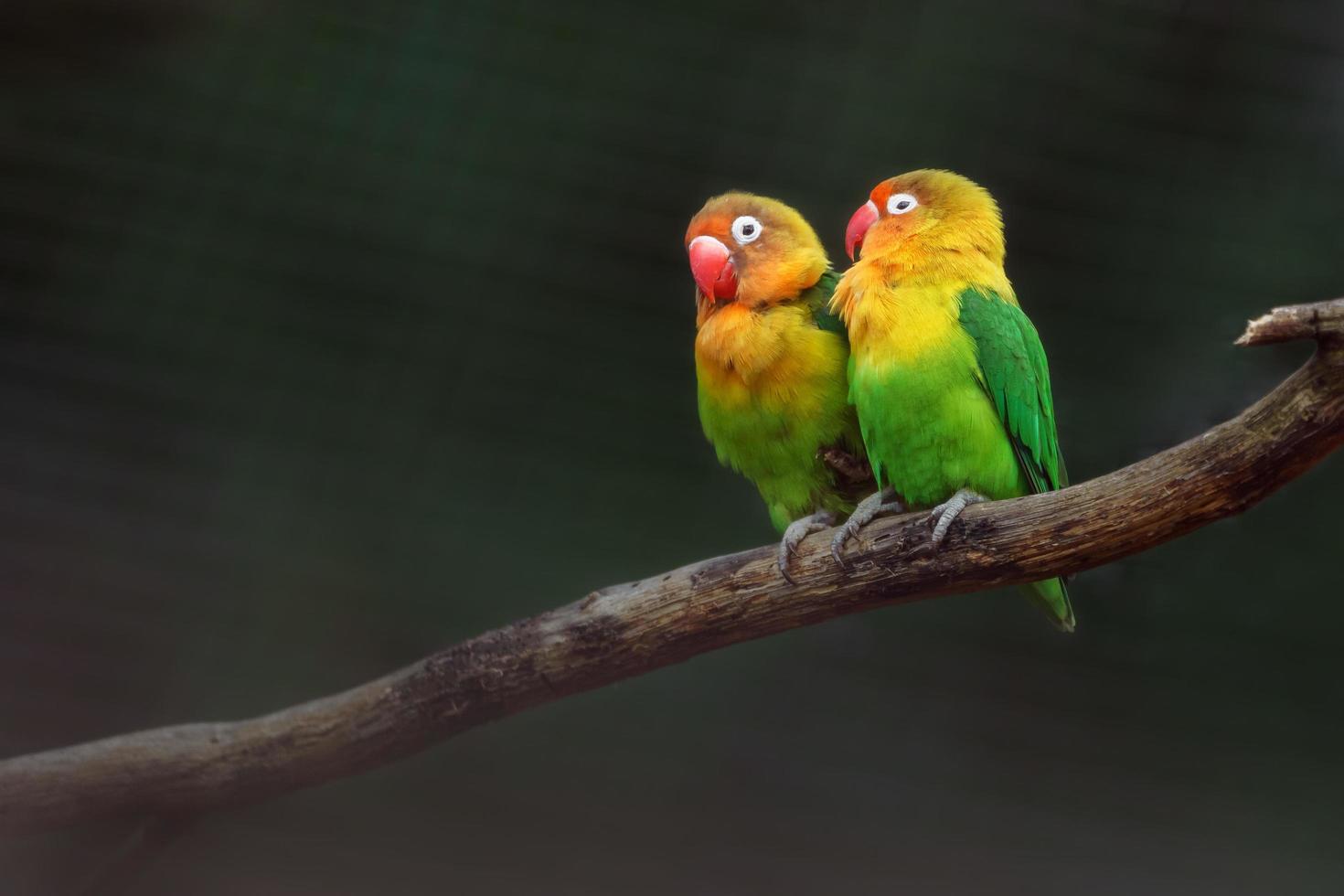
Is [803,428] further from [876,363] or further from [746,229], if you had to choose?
[746,229]

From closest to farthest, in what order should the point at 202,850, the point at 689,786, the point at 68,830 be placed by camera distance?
the point at 68,830, the point at 202,850, the point at 689,786

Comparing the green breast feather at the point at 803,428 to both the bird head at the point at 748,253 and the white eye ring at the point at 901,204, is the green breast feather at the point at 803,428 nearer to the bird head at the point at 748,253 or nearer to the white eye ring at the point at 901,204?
the bird head at the point at 748,253

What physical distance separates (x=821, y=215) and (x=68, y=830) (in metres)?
1.82

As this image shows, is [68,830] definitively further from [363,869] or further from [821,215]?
[821,215]

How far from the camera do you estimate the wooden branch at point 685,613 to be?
104 cm

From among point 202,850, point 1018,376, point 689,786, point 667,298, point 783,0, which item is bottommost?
point 689,786

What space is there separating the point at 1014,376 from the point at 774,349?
0.35 meters

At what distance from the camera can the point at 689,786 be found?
2.15m

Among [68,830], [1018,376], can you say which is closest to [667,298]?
[1018,376]

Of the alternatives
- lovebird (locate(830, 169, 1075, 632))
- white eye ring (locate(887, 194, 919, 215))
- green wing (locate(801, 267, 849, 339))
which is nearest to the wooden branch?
lovebird (locate(830, 169, 1075, 632))

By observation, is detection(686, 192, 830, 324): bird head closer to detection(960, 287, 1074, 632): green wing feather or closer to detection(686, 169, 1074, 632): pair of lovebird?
detection(686, 169, 1074, 632): pair of lovebird

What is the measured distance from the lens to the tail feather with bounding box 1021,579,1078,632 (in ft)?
4.88

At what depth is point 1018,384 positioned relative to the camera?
1486 millimetres

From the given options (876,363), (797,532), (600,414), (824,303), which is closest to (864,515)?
(797,532)
